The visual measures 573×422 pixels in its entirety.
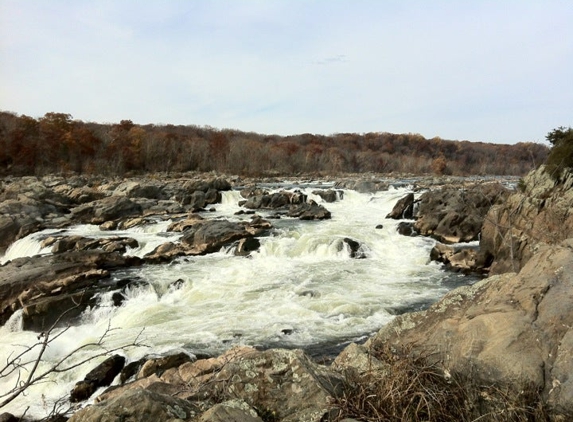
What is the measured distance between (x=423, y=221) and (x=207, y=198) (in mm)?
15796

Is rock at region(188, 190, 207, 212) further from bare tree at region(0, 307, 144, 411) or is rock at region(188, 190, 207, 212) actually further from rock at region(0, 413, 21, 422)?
rock at region(0, 413, 21, 422)

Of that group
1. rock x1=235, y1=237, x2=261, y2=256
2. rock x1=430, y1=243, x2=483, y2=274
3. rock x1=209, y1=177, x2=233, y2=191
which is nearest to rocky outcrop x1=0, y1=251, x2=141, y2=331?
rock x1=235, y1=237, x2=261, y2=256

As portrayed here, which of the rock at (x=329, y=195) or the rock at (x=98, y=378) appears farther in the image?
the rock at (x=329, y=195)

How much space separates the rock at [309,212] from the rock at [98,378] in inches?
593

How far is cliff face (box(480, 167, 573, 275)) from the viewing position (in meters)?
10.0

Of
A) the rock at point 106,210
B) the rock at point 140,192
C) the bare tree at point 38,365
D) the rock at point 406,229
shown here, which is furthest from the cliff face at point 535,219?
the rock at point 140,192

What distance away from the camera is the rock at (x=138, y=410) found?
2049mm

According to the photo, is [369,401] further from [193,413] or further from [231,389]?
[193,413]

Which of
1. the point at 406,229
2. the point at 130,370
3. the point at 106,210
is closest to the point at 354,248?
the point at 406,229

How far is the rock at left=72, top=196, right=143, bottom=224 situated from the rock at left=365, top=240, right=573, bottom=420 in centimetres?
2104

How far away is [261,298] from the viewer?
1072 centimetres

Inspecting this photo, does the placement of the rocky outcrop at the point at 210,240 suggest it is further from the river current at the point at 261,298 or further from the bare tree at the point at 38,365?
the bare tree at the point at 38,365

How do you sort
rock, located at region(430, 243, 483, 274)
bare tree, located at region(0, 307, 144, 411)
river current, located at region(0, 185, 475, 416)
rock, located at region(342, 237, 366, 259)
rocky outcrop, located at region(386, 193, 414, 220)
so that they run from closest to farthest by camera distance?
bare tree, located at region(0, 307, 144, 411)
river current, located at region(0, 185, 475, 416)
rock, located at region(430, 243, 483, 274)
rock, located at region(342, 237, 366, 259)
rocky outcrop, located at region(386, 193, 414, 220)

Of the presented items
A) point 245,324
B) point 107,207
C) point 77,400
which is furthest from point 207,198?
point 77,400
